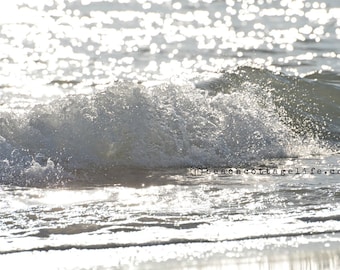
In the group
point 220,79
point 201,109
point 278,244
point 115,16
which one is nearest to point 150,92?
point 201,109

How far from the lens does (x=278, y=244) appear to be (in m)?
6.89

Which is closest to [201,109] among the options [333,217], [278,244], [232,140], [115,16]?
[232,140]

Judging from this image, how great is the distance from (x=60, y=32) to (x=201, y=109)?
8.83 metres

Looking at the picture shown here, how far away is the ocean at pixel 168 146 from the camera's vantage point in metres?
6.93

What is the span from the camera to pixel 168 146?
11.1 m

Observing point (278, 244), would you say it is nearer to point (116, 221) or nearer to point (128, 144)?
point (116, 221)

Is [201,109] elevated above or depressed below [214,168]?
above

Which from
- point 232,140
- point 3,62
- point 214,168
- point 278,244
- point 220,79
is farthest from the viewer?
point 3,62

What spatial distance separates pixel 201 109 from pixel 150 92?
2.30ft

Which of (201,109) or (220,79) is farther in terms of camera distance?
(220,79)

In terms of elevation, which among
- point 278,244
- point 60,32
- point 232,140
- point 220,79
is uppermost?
point 60,32

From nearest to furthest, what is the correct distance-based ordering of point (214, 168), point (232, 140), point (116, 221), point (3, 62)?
point (116, 221), point (214, 168), point (232, 140), point (3, 62)

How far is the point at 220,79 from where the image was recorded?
14891mm

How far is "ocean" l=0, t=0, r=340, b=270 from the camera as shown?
6934mm
